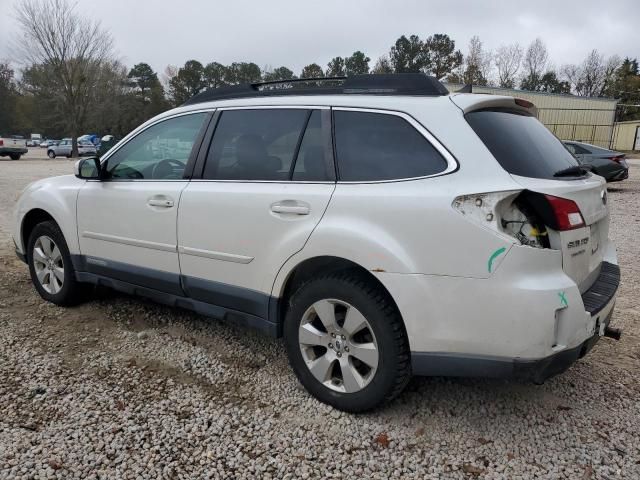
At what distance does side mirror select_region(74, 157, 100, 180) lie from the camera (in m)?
3.88

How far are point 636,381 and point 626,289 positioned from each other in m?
2.14

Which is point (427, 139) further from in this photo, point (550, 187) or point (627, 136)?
point (627, 136)

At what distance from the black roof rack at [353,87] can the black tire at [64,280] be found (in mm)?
1883

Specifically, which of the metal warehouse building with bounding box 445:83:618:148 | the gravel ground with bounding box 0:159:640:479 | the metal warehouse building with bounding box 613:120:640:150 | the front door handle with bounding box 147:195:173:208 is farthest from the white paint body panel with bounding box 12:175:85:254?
the metal warehouse building with bounding box 613:120:640:150

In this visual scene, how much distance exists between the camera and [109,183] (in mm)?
3838

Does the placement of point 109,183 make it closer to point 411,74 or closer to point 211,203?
point 211,203

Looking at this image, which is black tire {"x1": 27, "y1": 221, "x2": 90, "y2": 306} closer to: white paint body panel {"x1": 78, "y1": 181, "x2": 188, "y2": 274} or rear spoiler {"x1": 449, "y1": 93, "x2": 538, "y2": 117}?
white paint body panel {"x1": 78, "y1": 181, "x2": 188, "y2": 274}

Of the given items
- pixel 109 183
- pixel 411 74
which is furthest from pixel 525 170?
pixel 109 183

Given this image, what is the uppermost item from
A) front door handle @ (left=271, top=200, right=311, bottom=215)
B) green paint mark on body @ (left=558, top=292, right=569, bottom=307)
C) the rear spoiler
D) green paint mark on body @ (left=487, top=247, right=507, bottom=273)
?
the rear spoiler

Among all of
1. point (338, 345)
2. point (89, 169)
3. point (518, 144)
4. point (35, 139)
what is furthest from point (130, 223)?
point (35, 139)

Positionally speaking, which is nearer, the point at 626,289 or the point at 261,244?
the point at 261,244

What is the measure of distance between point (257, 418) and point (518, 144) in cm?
202

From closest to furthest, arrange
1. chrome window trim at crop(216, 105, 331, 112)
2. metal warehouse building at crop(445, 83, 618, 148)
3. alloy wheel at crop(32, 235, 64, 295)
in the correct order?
chrome window trim at crop(216, 105, 331, 112) → alloy wheel at crop(32, 235, 64, 295) → metal warehouse building at crop(445, 83, 618, 148)

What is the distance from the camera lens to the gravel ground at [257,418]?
7.77ft
